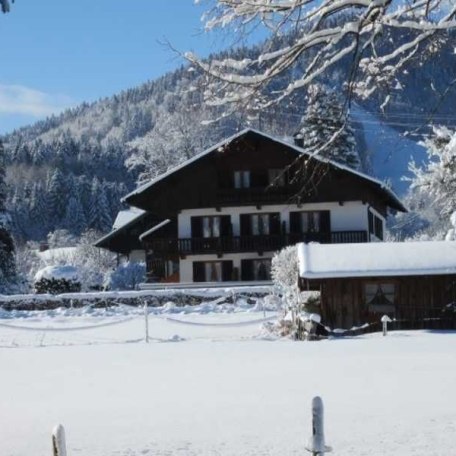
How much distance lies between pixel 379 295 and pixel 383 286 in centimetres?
29

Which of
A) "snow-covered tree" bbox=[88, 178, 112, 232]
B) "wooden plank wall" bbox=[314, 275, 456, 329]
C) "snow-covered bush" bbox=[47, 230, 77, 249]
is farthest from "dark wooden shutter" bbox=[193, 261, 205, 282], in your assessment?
"snow-covered tree" bbox=[88, 178, 112, 232]

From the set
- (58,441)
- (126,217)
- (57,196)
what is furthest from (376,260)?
(57,196)

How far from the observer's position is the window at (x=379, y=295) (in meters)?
23.0

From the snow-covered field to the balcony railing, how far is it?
72.3ft

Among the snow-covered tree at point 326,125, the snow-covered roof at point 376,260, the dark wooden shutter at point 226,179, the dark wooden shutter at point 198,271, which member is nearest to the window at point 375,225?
the dark wooden shutter at point 226,179

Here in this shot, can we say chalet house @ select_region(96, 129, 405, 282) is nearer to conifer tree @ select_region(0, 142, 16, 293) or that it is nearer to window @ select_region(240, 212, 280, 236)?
window @ select_region(240, 212, 280, 236)

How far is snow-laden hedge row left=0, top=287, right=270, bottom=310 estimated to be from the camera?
3206cm

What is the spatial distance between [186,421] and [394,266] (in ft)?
48.5

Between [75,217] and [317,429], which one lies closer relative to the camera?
[317,429]

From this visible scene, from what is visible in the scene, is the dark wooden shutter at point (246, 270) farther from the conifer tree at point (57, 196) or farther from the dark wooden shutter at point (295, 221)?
the conifer tree at point (57, 196)

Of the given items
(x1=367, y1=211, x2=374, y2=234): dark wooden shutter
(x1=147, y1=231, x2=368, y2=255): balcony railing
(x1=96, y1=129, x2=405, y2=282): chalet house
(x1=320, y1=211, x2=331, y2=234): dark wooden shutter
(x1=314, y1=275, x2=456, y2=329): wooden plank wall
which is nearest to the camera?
(x1=314, y1=275, x2=456, y2=329): wooden plank wall

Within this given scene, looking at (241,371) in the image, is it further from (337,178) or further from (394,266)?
(337,178)

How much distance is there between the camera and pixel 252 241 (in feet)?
137

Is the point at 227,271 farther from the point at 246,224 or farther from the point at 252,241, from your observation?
the point at 246,224
